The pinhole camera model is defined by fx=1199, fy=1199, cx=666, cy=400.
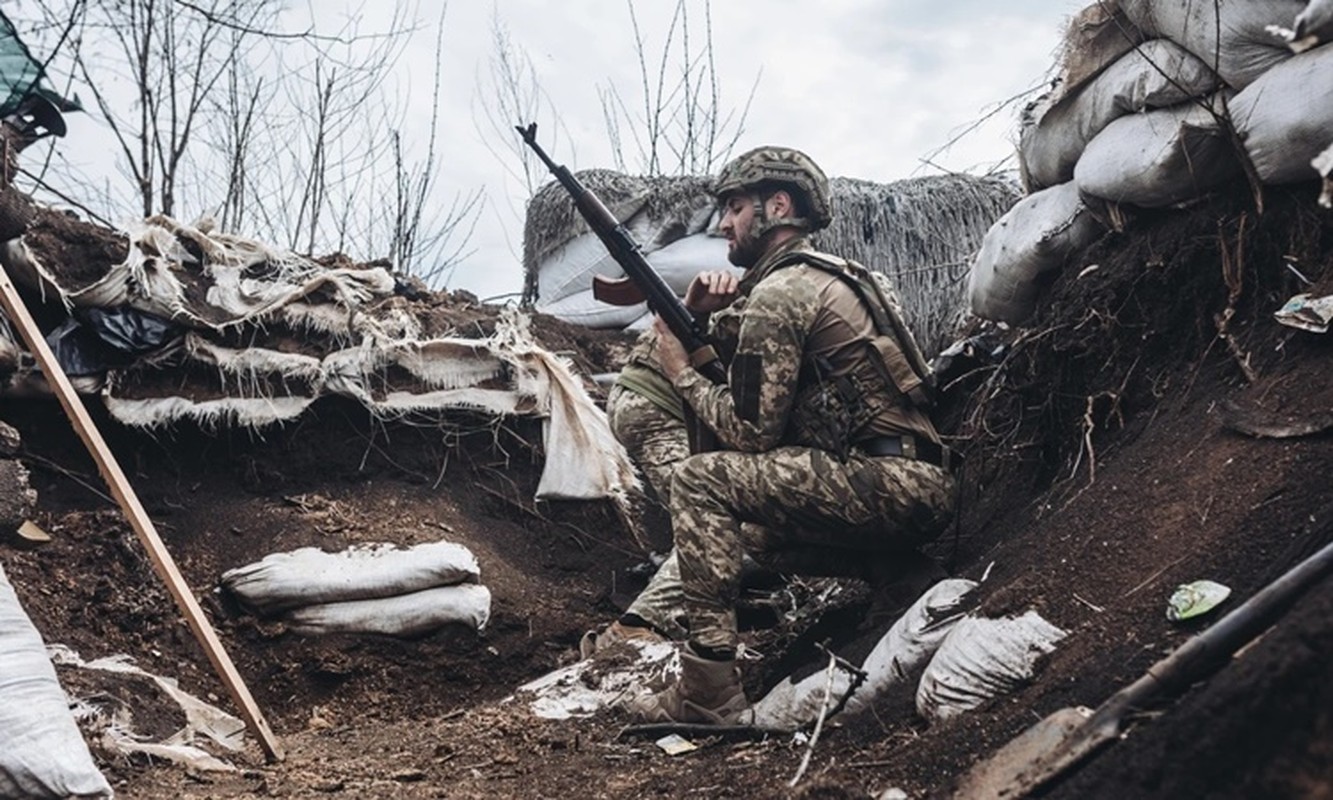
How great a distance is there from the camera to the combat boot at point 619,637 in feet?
15.1

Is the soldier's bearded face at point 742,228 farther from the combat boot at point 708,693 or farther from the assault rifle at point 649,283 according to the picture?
the combat boot at point 708,693

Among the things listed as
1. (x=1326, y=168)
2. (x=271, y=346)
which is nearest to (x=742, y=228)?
(x=1326, y=168)

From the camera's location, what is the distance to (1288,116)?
9.34 ft

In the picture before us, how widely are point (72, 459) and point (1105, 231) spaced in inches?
178

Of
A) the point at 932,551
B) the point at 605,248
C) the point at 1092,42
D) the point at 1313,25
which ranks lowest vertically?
the point at 932,551

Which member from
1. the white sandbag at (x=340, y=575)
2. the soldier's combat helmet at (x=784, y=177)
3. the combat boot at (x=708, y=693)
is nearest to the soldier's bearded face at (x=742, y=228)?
the soldier's combat helmet at (x=784, y=177)

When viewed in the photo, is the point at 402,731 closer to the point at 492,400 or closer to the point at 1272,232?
the point at 492,400

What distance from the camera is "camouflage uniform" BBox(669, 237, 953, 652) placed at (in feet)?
11.1

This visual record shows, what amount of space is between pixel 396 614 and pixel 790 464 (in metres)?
2.33

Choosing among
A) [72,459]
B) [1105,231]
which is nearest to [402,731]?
[72,459]

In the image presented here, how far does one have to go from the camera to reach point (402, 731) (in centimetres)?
409

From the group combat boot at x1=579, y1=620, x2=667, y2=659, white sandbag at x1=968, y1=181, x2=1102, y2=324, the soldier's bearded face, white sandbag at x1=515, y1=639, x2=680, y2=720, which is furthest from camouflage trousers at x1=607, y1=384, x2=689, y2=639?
white sandbag at x1=968, y1=181, x2=1102, y2=324

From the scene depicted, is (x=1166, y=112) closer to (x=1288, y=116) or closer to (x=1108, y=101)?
(x=1108, y=101)

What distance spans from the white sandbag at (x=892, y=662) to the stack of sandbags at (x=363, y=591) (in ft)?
7.36
